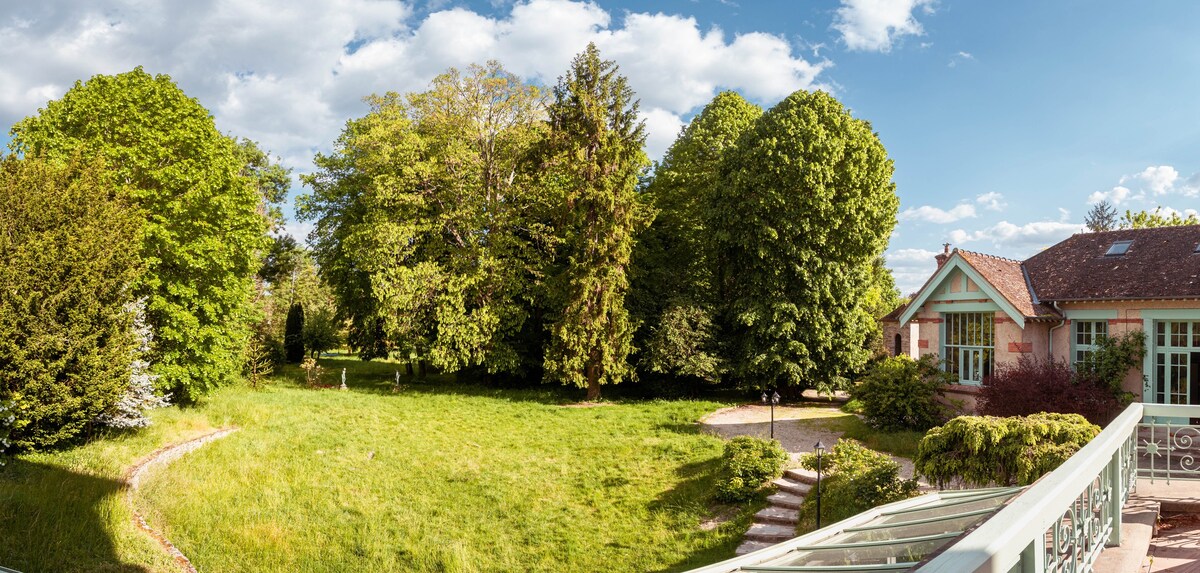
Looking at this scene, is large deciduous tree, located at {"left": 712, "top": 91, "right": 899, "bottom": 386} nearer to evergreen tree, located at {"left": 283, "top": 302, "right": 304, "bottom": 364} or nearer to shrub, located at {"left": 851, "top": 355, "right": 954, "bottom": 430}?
shrub, located at {"left": 851, "top": 355, "right": 954, "bottom": 430}

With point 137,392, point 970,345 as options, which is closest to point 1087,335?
point 970,345

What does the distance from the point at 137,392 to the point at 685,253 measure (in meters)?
19.5

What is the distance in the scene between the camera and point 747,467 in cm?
1372

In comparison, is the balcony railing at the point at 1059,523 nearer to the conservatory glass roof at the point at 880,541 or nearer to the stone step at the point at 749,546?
the conservatory glass roof at the point at 880,541

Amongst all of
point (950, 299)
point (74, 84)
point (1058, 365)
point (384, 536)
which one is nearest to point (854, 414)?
point (950, 299)

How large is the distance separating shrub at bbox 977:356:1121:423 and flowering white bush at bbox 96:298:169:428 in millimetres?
20428

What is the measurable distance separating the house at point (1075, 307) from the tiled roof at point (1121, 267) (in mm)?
23

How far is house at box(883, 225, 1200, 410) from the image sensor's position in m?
14.5

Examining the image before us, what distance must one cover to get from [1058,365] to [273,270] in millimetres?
39621

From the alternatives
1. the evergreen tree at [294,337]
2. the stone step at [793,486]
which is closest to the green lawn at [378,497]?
the stone step at [793,486]

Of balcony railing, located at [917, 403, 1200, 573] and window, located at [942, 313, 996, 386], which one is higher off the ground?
window, located at [942, 313, 996, 386]

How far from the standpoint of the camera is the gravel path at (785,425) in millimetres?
16703

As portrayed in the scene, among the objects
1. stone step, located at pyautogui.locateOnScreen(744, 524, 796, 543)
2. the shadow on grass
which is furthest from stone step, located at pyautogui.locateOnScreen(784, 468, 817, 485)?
the shadow on grass

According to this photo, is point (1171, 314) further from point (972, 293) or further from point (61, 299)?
point (61, 299)
